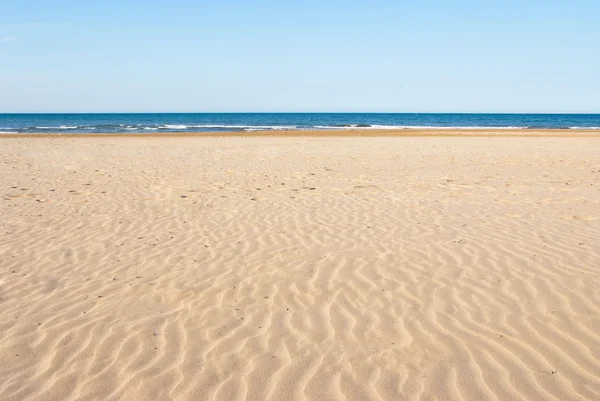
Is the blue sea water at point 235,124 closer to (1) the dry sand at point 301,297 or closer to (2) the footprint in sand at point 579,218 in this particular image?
(1) the dry sand at point 301,297

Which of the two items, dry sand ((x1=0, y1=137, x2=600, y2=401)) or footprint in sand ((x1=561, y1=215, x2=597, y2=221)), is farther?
footprint in sand ((x1=561, y1=215, x2=597, y2=221))

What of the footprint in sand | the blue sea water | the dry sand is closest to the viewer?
the dry sand

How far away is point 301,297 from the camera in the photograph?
4.81 m

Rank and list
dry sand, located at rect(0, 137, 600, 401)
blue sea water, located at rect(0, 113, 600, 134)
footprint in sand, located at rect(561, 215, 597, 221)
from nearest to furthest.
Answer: dry sand, located at rect(0, 137, 600, 401)
footprint in sand, located at rect(561, 215, 597, 221)
blue sea water, located at rect(0, 113, 600, 134)

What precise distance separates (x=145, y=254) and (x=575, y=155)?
17.6 metres

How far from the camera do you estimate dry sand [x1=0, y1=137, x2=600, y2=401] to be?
3412mm

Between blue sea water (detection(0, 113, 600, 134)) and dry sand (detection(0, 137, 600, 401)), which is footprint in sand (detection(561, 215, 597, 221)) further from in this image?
blue sea water (detection(0, 113, 600, 134))

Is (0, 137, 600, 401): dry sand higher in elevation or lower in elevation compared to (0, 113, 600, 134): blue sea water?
higher

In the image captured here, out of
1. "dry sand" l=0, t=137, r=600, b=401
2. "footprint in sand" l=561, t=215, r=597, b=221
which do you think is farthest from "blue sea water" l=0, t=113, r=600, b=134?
"footprint in sand" l=561, t=215, r=597, b=221

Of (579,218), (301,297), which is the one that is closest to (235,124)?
(579,218)

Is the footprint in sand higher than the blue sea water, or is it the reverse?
the footprint in sand

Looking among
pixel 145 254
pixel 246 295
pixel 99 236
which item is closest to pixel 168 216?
pixel 99 236

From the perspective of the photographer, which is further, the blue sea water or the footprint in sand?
the blue sea water

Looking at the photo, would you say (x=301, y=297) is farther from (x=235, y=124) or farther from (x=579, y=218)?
(x=235, y=124)
